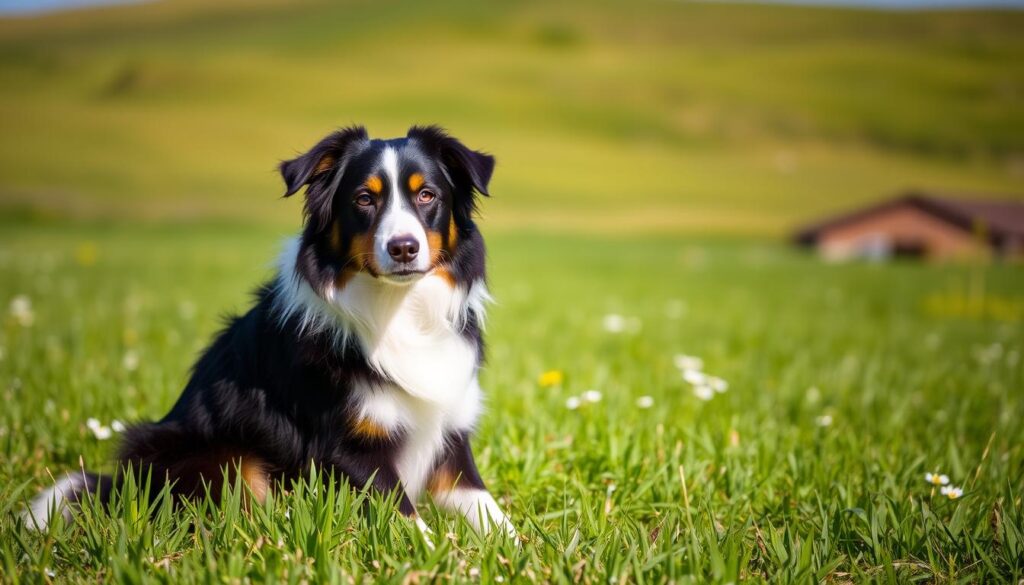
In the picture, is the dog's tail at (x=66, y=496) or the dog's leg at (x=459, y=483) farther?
the dog's leg at (x=459, y=483)

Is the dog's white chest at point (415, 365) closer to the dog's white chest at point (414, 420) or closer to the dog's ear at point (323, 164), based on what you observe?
the dog's white chest at point (414, 420)

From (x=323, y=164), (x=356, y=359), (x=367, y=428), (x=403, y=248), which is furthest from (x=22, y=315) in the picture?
(x=403, y=248)

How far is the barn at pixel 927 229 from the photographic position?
1964 centimetres

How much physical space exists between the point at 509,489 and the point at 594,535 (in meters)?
0.74

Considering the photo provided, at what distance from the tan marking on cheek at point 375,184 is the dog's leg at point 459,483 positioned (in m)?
0.96

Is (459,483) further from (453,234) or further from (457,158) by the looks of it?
(457,158)

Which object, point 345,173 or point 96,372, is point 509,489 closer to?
point 345,173

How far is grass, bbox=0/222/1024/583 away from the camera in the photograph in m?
2.30

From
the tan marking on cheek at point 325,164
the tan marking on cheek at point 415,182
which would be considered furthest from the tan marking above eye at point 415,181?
the tan marking on cheek at point 325,164

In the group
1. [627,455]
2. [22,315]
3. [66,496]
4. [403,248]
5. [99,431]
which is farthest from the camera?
[22,315]

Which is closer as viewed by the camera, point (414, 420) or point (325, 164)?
point (414, 420)

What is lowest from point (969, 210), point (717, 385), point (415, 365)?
point (969, 210)

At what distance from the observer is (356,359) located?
2.71 metres

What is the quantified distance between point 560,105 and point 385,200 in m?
48.1
